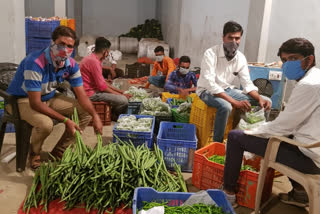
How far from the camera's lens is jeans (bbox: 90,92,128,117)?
16.9 ft

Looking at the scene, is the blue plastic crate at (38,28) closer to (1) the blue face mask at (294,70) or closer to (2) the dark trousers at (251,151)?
(2) the dark trousers at (251,151)

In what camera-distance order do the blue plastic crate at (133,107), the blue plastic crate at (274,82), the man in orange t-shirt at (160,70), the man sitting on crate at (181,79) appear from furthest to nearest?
the man in orange t-shirt at (160,70), the man sitting on crate at (181,79), the blue plastic crate at (133,107), the blue plastic crate at (274,82)

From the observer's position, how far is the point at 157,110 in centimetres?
498

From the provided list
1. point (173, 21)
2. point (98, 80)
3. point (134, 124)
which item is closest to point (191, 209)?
point (134, 124)

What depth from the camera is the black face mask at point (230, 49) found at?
4152 mm

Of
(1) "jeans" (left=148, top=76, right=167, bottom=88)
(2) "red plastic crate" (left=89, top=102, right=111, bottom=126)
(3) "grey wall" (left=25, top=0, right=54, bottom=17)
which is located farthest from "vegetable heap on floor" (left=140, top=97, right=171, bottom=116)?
(3) "grey wall" (left=25, top=0, right=54, bottom=17)

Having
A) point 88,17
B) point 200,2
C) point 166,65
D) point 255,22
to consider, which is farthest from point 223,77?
point 88,17

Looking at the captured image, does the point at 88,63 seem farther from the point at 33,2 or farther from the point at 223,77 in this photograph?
the point at 33,2

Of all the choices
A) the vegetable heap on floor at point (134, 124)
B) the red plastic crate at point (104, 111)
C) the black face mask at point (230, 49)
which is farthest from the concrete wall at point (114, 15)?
the black face mask at point (230, 49)

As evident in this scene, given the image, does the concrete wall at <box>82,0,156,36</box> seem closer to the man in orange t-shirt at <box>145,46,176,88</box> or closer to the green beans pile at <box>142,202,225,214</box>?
the man in orange t-shirt at <box>145,46,176,88</box>

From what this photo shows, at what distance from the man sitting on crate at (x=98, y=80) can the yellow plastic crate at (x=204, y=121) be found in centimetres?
143

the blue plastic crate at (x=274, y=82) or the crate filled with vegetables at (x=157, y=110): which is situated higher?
the blue plastic crate at (x=274, y=82)

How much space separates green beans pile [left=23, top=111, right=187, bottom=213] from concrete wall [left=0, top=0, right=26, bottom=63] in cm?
280

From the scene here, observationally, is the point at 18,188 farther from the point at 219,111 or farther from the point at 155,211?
the point at 219,111
